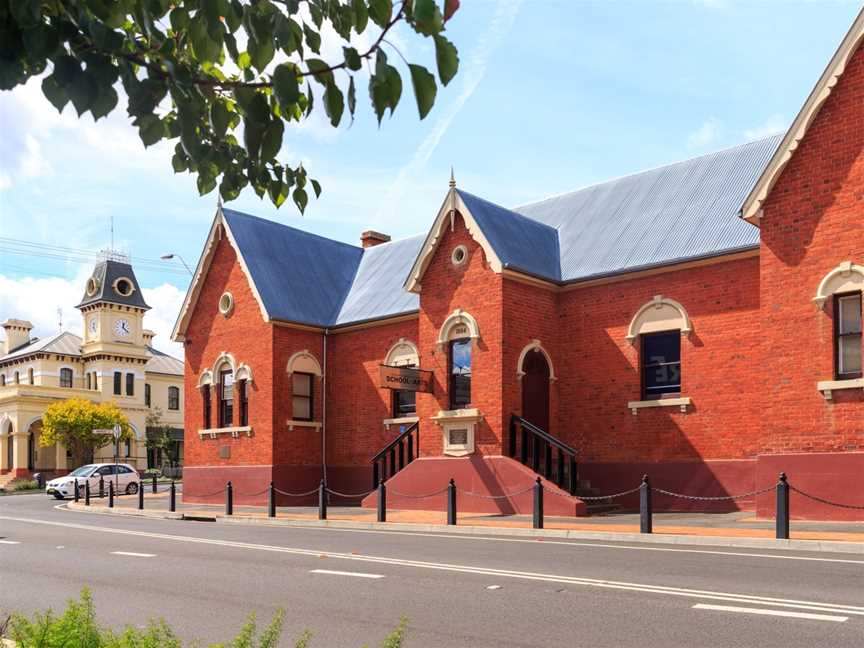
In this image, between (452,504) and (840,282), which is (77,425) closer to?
(452,504)

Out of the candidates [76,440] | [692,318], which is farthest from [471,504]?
[76,440]

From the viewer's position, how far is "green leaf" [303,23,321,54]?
13.9ft

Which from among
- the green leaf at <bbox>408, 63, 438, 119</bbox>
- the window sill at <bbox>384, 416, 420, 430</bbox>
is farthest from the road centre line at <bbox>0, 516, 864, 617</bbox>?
the window sill at <bbox>384, 416, 420, 430</bbox>

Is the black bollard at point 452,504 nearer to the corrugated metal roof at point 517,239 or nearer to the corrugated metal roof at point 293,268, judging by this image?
the corrugated metal roof at point 517,239

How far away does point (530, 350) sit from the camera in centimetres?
2327

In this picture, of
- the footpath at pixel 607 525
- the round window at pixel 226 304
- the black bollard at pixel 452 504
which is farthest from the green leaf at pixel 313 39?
the round window at pixel 226 304

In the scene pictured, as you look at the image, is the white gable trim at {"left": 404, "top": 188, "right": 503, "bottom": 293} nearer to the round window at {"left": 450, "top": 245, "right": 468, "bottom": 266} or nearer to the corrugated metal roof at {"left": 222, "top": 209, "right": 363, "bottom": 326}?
the round window at {"left": 450, "top": 245, "right": 468, "bottom": 266}

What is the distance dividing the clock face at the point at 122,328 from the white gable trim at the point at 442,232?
5452 centimetres

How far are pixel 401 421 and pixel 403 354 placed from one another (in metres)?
2.05

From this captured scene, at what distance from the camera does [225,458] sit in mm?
29875

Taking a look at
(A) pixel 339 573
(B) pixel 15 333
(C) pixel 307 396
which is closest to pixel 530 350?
(C) pixel 307 396

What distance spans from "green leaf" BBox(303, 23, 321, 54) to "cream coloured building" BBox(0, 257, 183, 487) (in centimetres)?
6884

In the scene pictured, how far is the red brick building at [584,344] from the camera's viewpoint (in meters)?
17.6

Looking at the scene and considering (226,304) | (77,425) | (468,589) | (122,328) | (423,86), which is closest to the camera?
(423,86)
